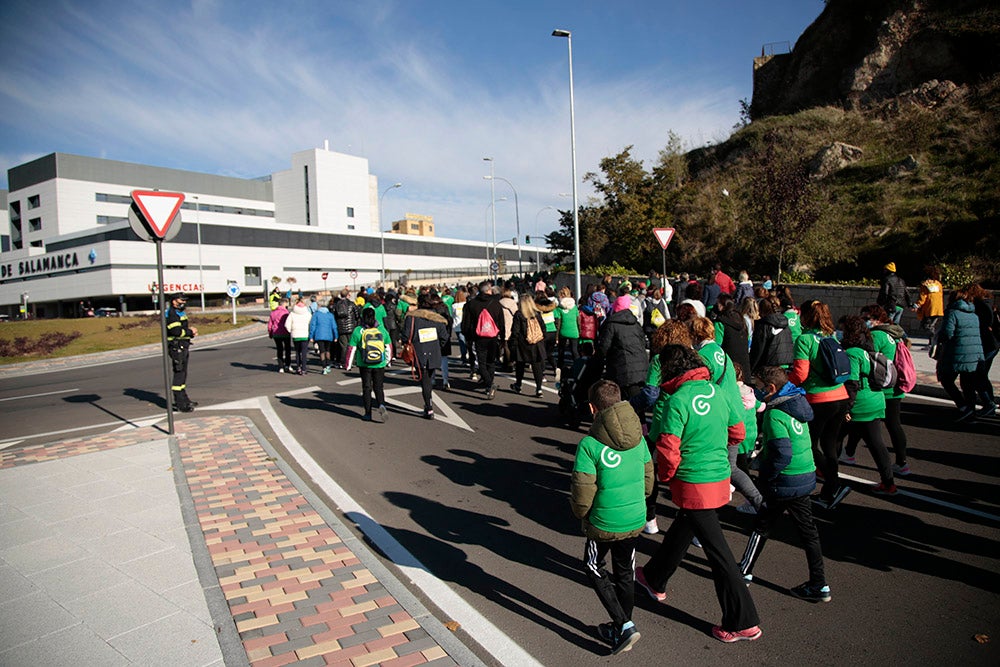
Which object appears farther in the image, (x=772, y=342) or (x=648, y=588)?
(x=772, y=342)

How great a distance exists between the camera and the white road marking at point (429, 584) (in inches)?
136

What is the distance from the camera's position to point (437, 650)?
11.1 ft

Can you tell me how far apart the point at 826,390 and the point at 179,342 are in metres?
9.35

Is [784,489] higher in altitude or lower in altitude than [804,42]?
lower

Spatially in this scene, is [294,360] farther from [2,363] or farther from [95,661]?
[95,661]

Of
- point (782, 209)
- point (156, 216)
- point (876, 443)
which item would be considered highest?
point (782, 209)

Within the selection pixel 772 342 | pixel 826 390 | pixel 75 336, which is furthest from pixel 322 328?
pixel 75 336

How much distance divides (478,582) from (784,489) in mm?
2187

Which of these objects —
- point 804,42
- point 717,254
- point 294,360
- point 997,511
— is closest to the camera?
point 997,511

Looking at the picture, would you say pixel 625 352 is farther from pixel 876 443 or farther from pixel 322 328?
pixel 322 328

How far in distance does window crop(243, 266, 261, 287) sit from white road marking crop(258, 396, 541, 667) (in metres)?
66.9

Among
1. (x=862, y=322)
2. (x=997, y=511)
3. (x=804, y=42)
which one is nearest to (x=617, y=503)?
(x=862, y=322)

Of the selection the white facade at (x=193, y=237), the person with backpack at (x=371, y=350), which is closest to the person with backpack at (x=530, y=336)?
the person with backpack at (x=371, y=350)

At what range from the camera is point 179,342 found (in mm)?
9820
